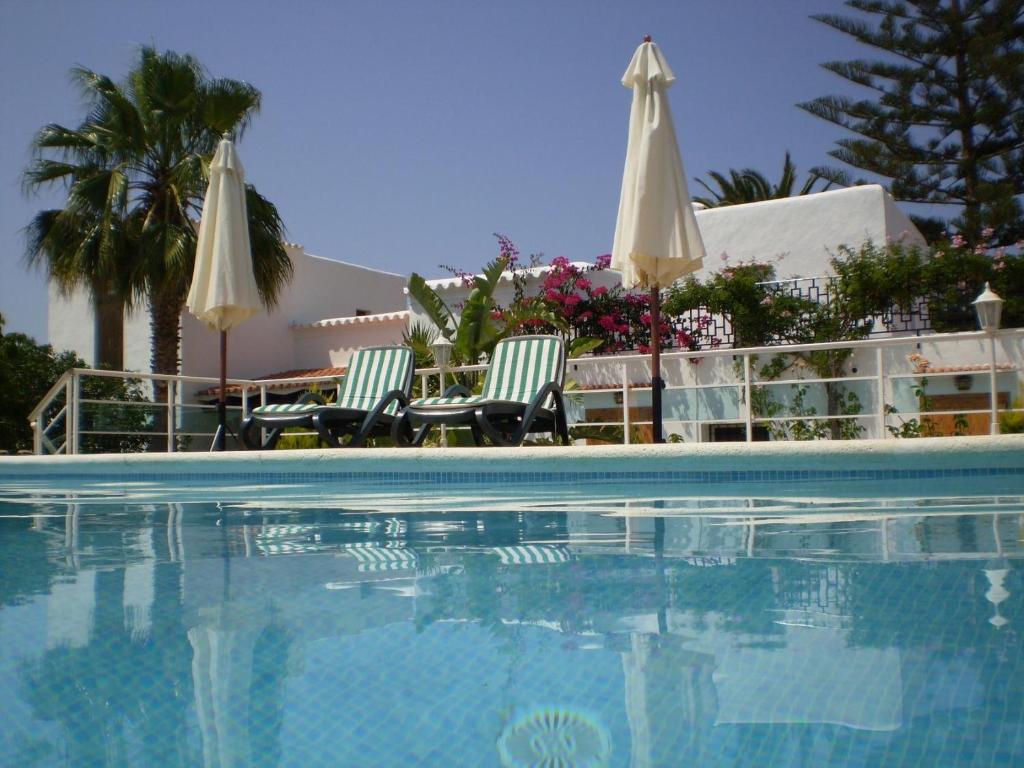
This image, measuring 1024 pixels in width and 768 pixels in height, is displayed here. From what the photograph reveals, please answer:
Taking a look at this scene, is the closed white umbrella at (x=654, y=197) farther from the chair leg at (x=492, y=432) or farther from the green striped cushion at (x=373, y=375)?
the green striped cushion at (x=373, y=375)

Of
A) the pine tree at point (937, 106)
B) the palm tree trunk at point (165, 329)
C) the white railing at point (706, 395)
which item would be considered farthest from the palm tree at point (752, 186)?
the palm tree trunk at point (165, 329)

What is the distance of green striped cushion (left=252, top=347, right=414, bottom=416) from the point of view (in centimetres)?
890

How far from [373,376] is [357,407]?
1.16 ft

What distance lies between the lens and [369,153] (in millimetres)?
17125

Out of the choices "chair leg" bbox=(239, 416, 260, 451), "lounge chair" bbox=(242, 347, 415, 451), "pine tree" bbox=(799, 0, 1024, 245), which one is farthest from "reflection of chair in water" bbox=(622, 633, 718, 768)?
"pine tree" bbox=(799, 0, 1024, 245)

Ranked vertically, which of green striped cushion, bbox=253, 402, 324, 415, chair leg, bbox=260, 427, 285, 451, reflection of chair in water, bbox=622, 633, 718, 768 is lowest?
reflection of chair in water, bbox=622, 633, 718, 768

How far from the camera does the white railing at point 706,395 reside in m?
7.62

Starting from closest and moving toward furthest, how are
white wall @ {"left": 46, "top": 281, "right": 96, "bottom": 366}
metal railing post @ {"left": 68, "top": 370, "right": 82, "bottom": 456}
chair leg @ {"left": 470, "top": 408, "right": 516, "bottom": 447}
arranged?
1. chair leg @ {"left": 470, "top": 408, "right": 516, "bottom": 447}
2. metal railing post @ {"left": 68, "top": 370, "right": 82, "bottom": 456}
3. white wall @ {"left": 46, "top": 281, "right": 96, "bottom": 366}

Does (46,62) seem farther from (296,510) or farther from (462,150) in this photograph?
(296,510)

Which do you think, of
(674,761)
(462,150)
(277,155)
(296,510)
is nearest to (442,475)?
(296,510)

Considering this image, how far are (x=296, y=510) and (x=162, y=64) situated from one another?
12.9 m

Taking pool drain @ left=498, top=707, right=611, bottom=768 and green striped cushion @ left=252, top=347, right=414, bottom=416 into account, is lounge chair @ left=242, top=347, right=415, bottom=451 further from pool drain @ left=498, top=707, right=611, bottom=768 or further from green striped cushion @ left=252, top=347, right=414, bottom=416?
pool drain @ left=498, top=707, right=611, bottom=768

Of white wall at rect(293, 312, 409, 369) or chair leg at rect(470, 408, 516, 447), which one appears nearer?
chair leg at rect(470, 408, 516, 447)

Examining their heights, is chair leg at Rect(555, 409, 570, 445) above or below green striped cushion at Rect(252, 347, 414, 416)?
below
